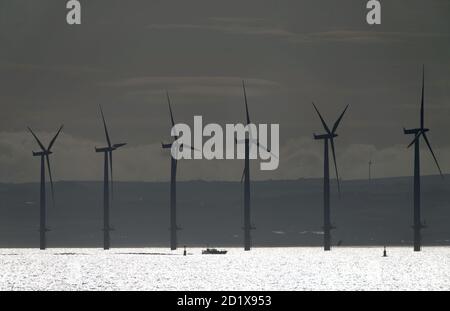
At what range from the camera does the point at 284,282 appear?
192 m

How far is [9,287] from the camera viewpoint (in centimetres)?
17838
